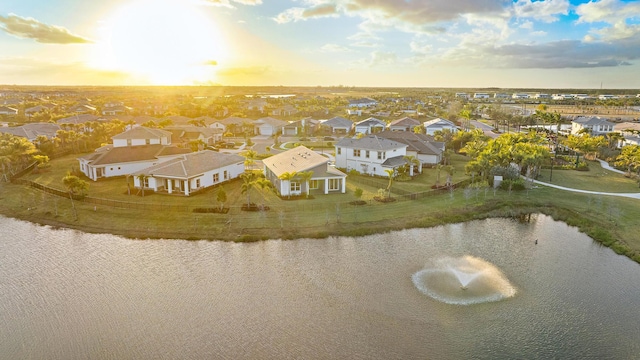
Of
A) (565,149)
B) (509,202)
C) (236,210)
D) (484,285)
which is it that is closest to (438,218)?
(509,202)

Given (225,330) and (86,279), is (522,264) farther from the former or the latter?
(86,279)

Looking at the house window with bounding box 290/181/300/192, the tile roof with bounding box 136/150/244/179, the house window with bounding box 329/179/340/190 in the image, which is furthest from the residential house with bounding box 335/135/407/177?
the tile roof with bounding box 136/150/244/179

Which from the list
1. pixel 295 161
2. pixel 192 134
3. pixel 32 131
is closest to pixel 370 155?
pixel 295 161

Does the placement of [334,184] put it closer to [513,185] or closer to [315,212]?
[315,212]

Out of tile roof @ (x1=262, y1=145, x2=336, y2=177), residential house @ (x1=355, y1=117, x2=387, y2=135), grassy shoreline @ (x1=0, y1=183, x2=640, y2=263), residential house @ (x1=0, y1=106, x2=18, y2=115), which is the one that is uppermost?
residential house @ (x1=0, y1=106, x2=18, y2=115)

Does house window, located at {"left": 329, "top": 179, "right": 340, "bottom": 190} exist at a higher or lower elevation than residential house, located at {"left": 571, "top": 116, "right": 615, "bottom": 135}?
lower

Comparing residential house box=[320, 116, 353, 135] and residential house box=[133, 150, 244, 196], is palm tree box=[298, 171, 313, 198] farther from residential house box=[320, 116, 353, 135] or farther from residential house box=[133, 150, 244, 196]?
residential house box=[320, 116, 353, 135]
